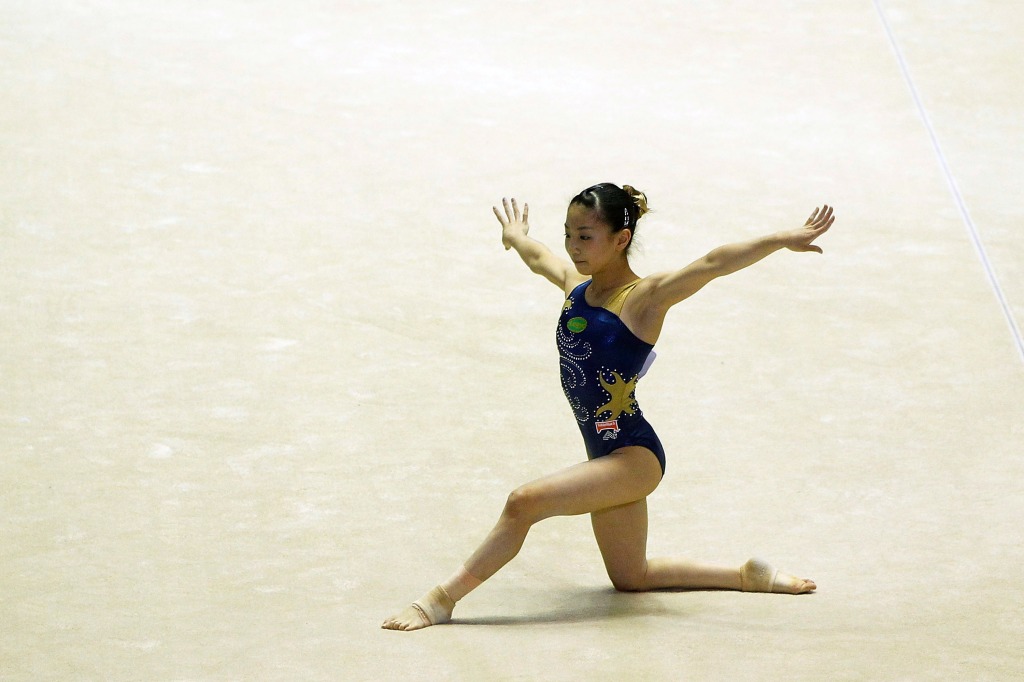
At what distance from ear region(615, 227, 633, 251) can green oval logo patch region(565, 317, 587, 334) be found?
0.75 ft

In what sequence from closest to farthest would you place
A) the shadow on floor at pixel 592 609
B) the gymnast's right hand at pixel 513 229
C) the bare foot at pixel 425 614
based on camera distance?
the bare foot at pixel 425 614 → the shadow on floor at pixel 592 609 → the gymnast's right hand at pixel 513 229

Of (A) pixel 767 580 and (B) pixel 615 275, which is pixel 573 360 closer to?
(B) pixel 615 275

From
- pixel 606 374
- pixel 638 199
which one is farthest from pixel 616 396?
pixel 638 199

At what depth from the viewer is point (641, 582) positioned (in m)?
3.57

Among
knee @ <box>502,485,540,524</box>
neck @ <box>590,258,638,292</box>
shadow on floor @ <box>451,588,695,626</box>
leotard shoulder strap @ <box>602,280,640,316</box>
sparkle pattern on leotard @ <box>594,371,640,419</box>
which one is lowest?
shadow on floor @ <box>451,588,695,626</box>

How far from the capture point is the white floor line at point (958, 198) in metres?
5.81

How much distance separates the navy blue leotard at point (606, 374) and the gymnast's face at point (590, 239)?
113 mm

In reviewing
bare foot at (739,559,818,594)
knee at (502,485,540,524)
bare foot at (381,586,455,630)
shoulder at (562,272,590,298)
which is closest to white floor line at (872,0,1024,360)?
bare foot at (739,559,818,594)

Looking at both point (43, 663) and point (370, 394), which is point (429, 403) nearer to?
point (370, 394)

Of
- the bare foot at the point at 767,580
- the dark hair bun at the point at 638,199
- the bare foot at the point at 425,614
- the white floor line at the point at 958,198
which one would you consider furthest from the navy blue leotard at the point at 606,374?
the white floor line at the point at 958,198

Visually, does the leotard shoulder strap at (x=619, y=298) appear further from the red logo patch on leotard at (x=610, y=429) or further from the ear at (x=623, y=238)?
the red logo patch on leotard at (x=610, y=429)

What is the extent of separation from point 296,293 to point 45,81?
3152 millimetres

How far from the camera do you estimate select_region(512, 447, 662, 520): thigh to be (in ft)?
10.5

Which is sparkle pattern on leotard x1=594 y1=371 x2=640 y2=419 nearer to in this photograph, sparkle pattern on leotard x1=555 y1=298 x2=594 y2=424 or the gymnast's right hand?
sparkle pattern on leotard x1=555 y1=298 x2=594 y2=424
